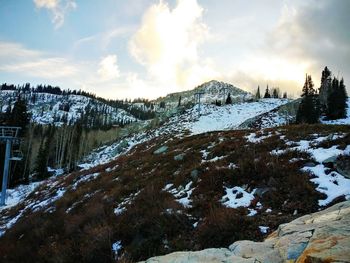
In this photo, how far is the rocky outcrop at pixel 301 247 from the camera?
4552mm

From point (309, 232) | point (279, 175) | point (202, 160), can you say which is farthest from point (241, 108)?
A: point (309, 232)

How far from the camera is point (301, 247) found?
5191mm

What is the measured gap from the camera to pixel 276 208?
10.0m

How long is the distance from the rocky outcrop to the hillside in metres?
1.91

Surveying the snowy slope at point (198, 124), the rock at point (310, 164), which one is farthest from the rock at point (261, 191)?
the snowy slope at point (198, 124)

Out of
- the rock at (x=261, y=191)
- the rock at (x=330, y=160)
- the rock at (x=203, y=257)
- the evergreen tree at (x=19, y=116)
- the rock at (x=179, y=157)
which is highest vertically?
the evergreen tree at (x=19, y=116)

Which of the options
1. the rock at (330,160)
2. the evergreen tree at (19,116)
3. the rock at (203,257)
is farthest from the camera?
the evergreen tree at (19,116)

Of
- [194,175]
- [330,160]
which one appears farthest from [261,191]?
[194,175]

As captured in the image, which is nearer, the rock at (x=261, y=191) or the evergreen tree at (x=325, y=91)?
the rock at (x=261, y=191)

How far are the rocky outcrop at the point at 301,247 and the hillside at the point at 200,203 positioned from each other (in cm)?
191

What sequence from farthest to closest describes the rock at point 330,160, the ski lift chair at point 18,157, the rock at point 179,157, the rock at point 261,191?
1. the ski lift chair at point 18,157
2. the rock at point 179,157
3. the rock at point 330,160
4. the rock at point 261,191

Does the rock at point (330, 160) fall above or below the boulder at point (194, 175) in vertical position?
above

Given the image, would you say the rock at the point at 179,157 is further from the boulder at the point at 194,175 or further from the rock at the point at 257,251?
the rock at the point at 257,251

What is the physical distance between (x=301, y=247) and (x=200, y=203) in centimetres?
660
